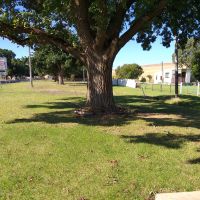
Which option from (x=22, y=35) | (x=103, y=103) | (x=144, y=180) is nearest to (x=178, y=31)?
(x=103, y=103)

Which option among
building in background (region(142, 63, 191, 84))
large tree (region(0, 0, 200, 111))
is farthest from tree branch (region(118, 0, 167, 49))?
building in background (region(142, 63, 191, 84))

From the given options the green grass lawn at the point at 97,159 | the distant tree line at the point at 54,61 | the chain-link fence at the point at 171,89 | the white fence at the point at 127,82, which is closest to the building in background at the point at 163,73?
the white fence at the point at 127,82

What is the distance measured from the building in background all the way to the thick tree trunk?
68.4 m

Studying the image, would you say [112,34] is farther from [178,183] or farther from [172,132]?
[178,183]

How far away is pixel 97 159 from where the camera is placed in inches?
310

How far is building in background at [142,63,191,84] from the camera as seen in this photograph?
282 ft

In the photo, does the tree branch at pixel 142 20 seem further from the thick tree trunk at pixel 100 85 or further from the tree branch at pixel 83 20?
the tree branch at pixel 83 20

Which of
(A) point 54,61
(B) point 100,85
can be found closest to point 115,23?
(B) point 100,85

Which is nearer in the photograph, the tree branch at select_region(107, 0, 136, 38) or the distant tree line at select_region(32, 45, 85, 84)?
the tree branch at select_region(107, 0, 136, 38)

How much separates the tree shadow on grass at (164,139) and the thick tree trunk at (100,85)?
15.5ft

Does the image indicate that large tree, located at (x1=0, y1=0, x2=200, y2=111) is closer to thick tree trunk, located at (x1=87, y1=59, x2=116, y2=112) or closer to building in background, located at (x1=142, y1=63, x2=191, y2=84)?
thick tree trunk, located at (x1=87, y1=59, x2=116, y2=112)

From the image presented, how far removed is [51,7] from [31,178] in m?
8.30

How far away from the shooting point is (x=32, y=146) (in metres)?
9.13

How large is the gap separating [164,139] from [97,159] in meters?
2.66
